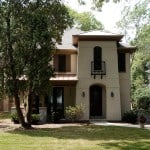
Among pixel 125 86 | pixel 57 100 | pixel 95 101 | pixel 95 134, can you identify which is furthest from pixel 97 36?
pixel 95 134

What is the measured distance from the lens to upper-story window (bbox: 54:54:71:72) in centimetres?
2944

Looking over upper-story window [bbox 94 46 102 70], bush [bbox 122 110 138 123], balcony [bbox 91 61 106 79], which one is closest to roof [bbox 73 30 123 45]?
upper-story window [bbox 94 46 102 70]

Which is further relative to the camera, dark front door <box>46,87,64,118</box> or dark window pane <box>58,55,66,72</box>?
dark window pane <box>58,55,66,72</box>

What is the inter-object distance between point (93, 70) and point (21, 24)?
26.8 feet

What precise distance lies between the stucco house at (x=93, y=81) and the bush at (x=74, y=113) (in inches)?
27.2

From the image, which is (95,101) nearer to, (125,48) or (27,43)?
(125,48)

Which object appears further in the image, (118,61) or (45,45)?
(118,61)

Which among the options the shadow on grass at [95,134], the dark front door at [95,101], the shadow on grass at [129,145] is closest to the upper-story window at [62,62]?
the dark front door at [95,101]

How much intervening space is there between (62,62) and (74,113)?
4.97 metres

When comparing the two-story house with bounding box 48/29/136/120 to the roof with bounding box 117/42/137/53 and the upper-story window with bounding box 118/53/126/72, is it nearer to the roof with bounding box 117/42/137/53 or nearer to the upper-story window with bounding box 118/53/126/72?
the roof with bounding box 117/42/137/53

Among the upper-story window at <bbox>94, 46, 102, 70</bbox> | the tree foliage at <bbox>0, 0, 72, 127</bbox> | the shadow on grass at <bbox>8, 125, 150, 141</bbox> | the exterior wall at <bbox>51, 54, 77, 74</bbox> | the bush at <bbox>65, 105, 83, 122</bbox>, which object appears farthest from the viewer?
the exterior wall at <bbox>51, 54, 77, 74</bbox>

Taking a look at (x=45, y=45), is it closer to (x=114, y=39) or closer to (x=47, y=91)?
(x=47, y=91)

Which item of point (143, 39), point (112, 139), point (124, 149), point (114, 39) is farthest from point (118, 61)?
point (124, 149)

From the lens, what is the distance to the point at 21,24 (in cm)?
2150
